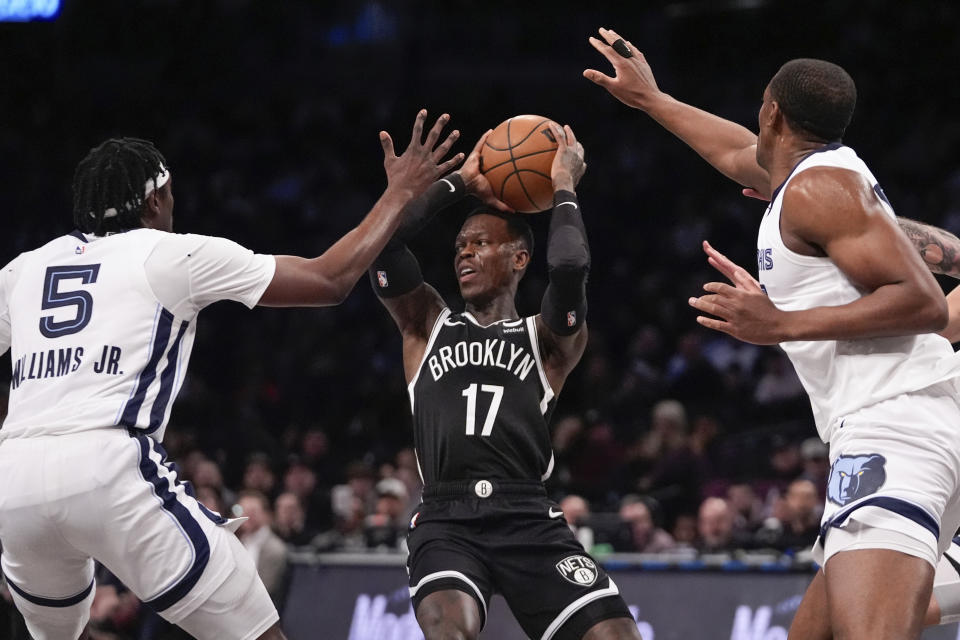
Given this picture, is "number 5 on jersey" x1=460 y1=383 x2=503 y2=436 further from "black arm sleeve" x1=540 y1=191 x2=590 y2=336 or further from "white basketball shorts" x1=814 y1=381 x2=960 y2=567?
"white basketball shorts" x1=814 y1=381 x2=960 y2=567

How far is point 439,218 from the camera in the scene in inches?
688

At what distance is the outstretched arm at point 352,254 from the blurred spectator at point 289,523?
6.20 meters

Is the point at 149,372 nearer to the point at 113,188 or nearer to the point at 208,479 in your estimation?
the point at 113,188

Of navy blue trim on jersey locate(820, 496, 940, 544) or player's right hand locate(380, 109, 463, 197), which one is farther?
player's right hand locate(380, 109, 463, 197)

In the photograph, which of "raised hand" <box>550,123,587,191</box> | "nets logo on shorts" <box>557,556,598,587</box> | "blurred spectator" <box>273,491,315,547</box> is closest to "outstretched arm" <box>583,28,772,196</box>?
"raised hand" <box>550,123,587,191</box>

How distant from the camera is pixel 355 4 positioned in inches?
876

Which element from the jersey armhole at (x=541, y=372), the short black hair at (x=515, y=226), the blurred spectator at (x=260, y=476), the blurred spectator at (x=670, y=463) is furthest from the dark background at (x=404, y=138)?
the jersey armhole at (x=541, y=372)

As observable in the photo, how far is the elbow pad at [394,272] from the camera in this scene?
5406 millimetres

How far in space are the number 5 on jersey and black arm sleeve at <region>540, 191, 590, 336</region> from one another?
38 centimetres

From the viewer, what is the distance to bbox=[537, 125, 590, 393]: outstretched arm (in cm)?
516

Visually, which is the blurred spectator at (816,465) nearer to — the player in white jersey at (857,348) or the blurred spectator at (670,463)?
the blurred spectator at (670,463)

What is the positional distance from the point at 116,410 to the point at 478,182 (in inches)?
87.3

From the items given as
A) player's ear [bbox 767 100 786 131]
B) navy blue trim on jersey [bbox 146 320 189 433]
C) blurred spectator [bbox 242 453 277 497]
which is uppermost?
player's ear [bbox 767 100 786 131]

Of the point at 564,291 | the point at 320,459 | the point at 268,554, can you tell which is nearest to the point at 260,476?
the point at 320,459
